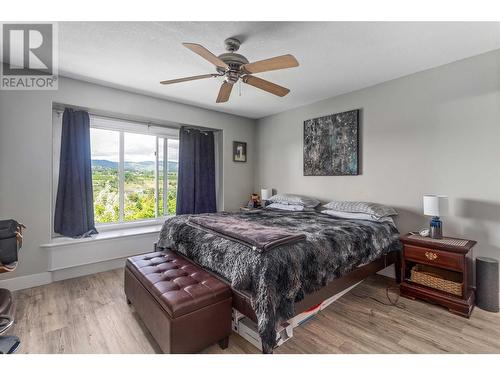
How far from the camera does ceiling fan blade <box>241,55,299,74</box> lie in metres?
1.79

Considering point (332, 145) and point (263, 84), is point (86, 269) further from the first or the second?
point (332, 145)

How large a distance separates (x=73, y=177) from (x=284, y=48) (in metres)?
3.06

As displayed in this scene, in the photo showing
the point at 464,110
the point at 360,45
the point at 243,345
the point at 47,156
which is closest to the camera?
the point at 243,345

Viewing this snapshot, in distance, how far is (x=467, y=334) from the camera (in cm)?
191

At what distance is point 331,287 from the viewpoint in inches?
82.3

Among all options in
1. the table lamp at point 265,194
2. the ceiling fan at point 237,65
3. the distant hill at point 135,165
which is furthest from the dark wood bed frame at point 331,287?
the table lamp at point 265,194

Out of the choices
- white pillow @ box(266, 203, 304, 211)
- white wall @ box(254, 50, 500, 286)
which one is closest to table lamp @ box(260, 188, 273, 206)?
white pillow @ box(266, 203, 304, 211)

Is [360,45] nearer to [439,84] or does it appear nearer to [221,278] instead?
[439,84]

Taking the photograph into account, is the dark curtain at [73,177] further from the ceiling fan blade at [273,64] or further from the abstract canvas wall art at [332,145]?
the abstract canvas wall art at [332,145]

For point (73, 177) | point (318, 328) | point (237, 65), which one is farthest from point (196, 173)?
point (318, 328)

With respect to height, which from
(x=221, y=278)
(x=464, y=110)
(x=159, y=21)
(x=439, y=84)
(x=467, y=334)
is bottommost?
(x=467, y=334)
